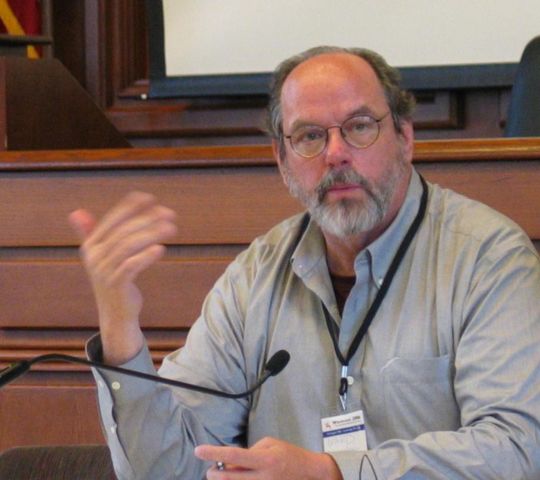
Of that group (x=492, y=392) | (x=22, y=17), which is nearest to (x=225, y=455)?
(x=492, y=392)

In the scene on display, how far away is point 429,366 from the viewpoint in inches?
76.7

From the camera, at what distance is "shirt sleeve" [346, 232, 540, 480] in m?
1.78

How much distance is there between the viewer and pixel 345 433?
6.57ft

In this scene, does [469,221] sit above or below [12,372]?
above

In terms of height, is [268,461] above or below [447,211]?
below

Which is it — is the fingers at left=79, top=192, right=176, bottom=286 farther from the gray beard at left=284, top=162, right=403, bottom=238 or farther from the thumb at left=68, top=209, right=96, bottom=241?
the gray beard at left=284, top=162, right=403, bottom=238

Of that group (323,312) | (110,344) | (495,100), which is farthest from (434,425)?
(495,100)

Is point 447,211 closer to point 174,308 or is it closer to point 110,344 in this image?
point 110,344

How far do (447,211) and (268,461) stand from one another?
633 millimetres

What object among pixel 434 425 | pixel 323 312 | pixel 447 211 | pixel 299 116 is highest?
pixel 299 116


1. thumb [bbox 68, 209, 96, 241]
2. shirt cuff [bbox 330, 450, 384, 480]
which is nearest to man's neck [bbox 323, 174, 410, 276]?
shirt cuff [bbox 330, 450, 384, 480]

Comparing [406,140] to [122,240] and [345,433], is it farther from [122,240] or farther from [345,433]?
[122,240]

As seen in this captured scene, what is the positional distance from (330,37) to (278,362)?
241 cm

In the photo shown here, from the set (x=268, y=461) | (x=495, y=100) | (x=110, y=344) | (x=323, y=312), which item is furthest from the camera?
(x=495, y=100)
